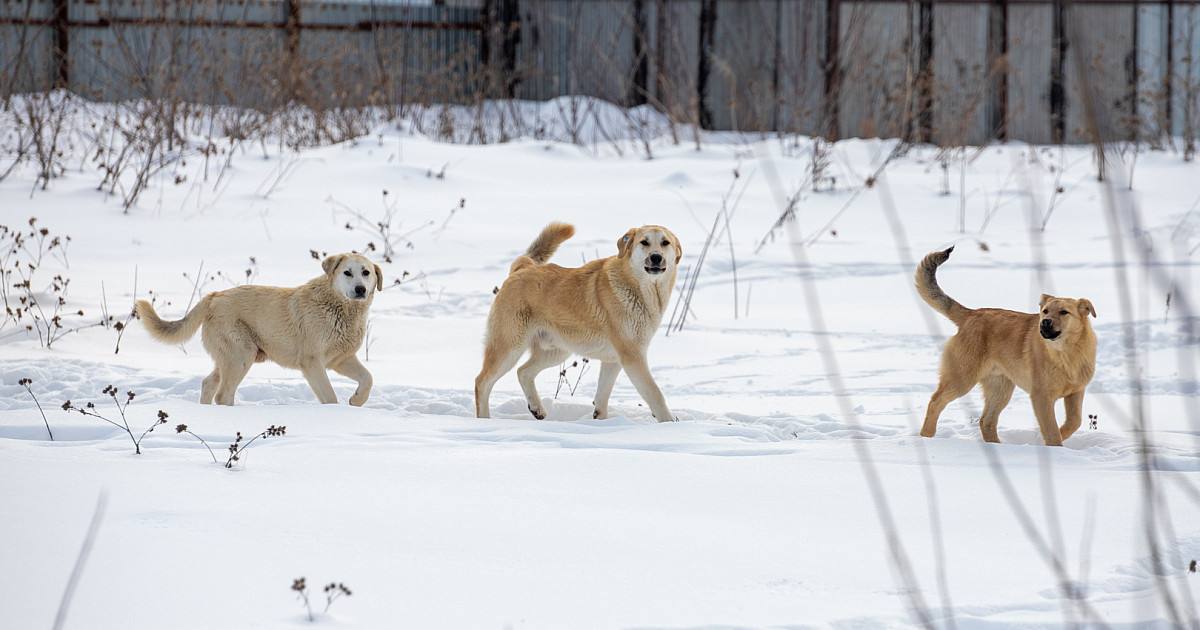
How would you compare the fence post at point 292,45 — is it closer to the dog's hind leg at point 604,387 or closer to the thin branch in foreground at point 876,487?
the dog's hind leg at point 604,387

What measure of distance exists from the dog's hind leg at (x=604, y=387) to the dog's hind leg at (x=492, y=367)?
0.46 metres

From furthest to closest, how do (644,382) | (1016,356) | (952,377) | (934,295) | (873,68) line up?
(873,68) < (644,382) < (934,295) < (952,377) < (1016,356)

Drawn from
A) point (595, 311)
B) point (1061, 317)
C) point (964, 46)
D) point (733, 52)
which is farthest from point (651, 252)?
point (964, 46)

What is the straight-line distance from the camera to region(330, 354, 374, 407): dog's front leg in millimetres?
6133

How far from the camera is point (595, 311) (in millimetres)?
6129

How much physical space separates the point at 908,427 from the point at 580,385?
222 cm

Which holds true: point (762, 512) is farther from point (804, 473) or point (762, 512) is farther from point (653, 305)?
point (653, 305)

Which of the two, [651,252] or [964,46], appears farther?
[964,46]

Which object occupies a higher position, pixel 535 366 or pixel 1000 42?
pixel 1000 42

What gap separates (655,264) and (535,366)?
3.12 feet

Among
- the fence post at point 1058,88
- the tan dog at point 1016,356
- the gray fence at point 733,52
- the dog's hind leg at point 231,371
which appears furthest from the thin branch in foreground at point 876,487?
the fence post at point 1058,88

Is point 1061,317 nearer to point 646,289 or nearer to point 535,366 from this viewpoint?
point 646,289

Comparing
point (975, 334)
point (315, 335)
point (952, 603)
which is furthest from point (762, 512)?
point (315, 335)

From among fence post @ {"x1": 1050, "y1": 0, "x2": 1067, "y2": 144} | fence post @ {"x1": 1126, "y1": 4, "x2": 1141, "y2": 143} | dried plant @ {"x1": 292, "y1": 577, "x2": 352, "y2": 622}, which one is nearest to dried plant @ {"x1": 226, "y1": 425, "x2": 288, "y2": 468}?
dried plant @ {"x1": 292, "y1": 577, "x2": 352, "y2": 622}
